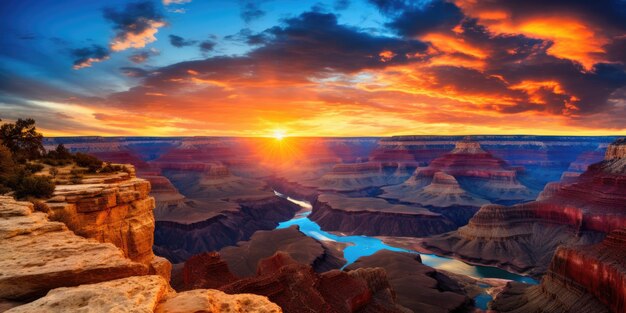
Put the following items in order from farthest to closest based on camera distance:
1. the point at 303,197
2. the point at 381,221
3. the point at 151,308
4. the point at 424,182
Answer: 1. the point at 303,197
2. the point at 424,182
3. the point at 381,221
4. the point at 151,308

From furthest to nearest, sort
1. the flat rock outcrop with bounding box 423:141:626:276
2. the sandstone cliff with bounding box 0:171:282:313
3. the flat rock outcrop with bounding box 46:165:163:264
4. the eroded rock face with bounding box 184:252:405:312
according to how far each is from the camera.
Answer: the flat rock outcrop with bounding box 423:141:626:276 < the eroded rock face with bounding box 184:252:405:312 < the flat rock outcrop with bounding box 46:165:163:264 < the sandstone cliff with bounding box 0:171:282:313

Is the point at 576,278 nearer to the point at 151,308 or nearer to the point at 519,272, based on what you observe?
the point at 519,272

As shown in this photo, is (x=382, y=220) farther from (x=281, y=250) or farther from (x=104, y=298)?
(x=104, y=298)

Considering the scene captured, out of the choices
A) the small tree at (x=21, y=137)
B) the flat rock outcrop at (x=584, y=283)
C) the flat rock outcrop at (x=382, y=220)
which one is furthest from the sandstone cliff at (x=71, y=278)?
the flat rock outcrop at (x=382, y=220)

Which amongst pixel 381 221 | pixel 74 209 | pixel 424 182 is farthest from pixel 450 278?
pixel 424 182

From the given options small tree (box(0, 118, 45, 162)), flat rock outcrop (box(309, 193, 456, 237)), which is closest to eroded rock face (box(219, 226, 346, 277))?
flat rock outcrop (box(309, 193, 456, 237))

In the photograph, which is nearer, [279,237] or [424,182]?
[279,237]

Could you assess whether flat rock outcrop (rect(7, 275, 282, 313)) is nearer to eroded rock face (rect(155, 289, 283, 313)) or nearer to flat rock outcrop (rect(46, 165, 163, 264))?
eroded rock face (rect(155, 289, 283, 313))
